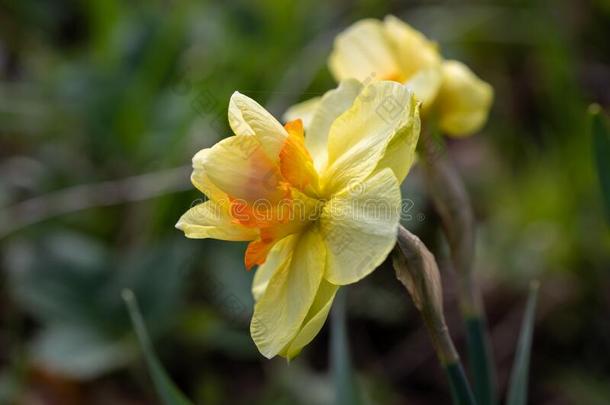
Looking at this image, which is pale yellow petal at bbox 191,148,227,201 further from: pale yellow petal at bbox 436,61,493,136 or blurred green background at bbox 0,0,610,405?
blurred green background at bbox 0,0,610,405

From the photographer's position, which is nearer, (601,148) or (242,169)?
(242,169)

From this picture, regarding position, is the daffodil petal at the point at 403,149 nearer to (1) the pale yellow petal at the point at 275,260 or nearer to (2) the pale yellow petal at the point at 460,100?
(1) the pale yellow petal at the point at 275,260

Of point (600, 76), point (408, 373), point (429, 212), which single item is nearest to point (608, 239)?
point (429, 212)

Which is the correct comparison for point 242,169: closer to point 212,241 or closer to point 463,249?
point 463,249

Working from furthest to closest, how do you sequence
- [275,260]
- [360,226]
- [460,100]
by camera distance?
[460,100] → [275,260] → [360,226]

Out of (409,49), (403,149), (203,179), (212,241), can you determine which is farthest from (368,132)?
(212,241)

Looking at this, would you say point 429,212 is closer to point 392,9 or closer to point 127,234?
point 127,234
